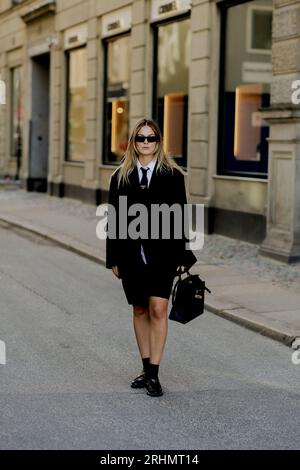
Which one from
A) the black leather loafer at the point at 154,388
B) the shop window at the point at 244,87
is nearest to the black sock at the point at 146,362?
the black leather loafer at the point at 154,388

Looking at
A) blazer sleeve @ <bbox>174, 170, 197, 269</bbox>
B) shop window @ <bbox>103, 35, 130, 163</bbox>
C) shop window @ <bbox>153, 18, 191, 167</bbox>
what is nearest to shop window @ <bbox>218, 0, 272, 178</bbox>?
shop window @ <bbox>153, 18, 191, 167</bbox>

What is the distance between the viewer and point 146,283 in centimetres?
613

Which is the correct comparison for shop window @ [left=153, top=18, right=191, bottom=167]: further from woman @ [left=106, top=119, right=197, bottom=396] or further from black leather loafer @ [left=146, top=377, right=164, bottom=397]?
black leather loafer @ [left=146, top=377, right=164, bottom=397]

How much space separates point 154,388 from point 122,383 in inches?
15.3

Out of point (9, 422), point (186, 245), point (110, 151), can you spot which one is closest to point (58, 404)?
point (9, 422)

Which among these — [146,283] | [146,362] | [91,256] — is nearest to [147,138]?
[146,283]

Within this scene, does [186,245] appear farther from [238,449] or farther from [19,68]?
[19,68]

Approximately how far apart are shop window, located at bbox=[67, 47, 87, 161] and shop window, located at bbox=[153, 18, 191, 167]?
4515 millimetres

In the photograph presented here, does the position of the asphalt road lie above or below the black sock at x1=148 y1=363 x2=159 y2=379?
below

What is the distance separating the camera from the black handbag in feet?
20.4

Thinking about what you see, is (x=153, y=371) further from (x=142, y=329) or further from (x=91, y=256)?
(x=91, y=256)

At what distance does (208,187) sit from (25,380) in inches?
383

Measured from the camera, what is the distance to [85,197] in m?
21.7

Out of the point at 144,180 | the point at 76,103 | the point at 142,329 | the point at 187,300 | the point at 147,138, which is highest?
the point at 76,103
